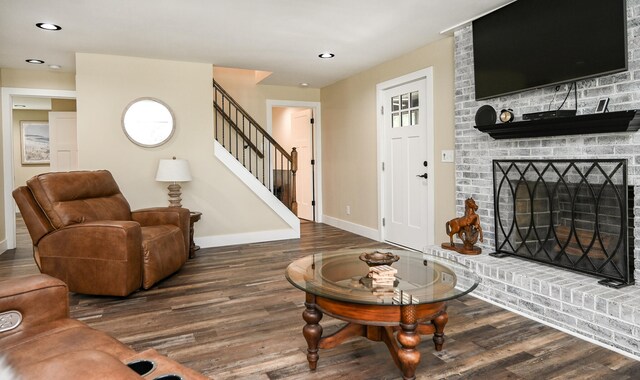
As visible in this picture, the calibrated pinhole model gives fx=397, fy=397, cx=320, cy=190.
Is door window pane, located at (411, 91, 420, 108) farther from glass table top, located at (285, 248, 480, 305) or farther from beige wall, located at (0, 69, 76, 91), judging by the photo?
beige wall, located at (0, 69, 76, 91)

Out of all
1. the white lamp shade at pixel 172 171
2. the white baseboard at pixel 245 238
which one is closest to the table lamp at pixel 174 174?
the white lamp shade at pixel 172 171

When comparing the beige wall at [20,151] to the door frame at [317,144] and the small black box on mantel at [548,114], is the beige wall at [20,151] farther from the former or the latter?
the small black box on mantel at [548,114]

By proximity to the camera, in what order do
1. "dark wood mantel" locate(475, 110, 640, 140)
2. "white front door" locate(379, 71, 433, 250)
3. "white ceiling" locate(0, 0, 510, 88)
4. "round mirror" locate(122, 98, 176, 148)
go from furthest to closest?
"round mirror" locate(122, 98, 176, 148), "white front door" locate(379, 71, 433, 250), "white ceiling" locate(0, 0, 510, 88), "dark wood mantel" locate(475, 110, 640, 140)

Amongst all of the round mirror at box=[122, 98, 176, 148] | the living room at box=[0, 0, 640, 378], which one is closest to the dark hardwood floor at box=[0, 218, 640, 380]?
the living room at box=[0, 0, 640, 378]

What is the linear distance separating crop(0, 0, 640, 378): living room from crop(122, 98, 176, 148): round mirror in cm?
9

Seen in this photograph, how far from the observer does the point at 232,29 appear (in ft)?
12.2

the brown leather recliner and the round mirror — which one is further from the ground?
the round mirror

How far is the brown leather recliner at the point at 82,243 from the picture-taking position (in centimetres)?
305

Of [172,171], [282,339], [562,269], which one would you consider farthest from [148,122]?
[562,269]

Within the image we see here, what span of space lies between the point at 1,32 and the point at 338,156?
14.0ft

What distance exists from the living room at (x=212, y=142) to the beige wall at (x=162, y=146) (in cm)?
1

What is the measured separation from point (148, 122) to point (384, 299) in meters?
4.03

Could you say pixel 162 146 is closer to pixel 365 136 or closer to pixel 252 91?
pixel 252 91

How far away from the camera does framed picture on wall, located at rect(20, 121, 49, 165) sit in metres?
8.59
